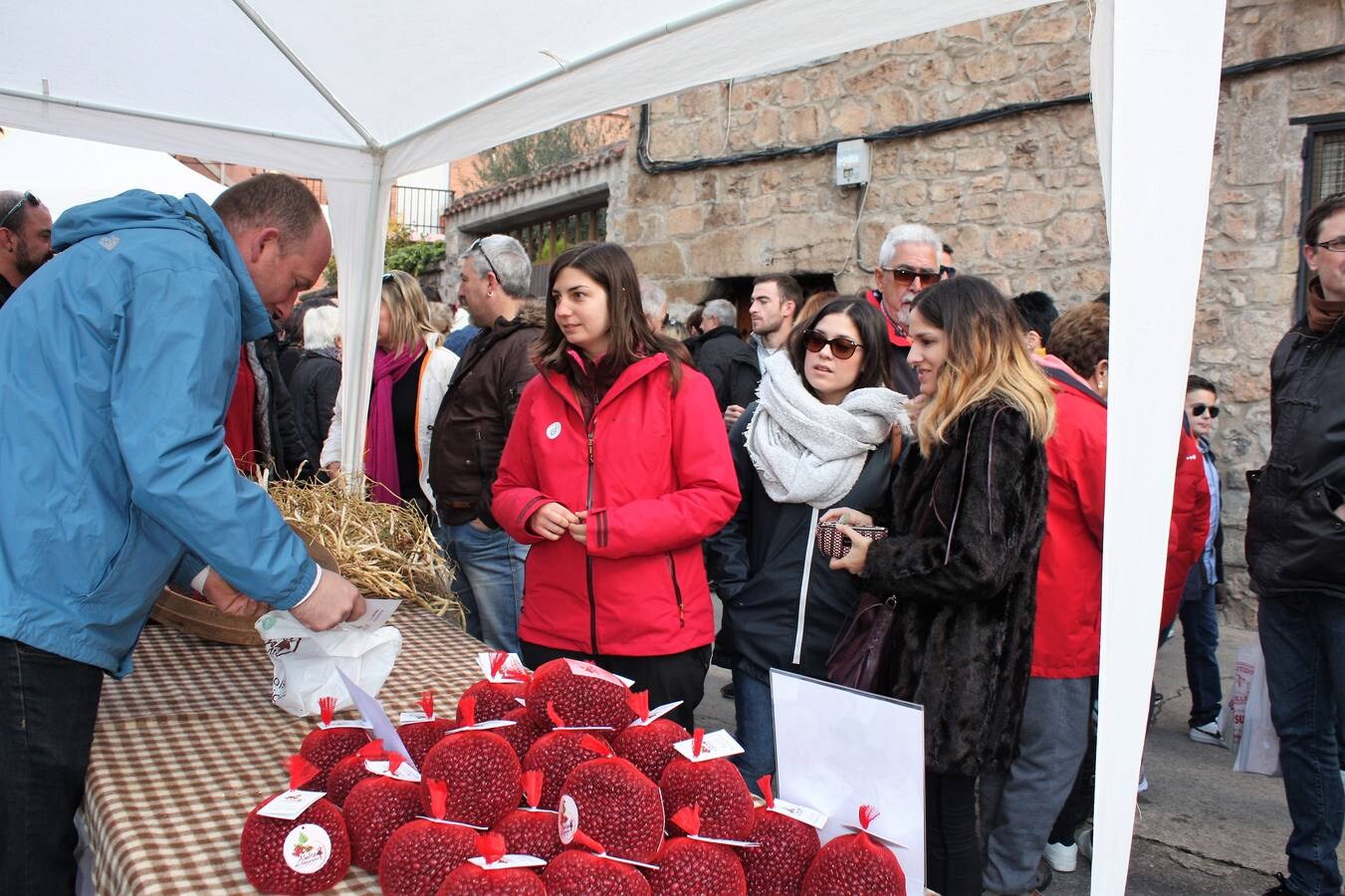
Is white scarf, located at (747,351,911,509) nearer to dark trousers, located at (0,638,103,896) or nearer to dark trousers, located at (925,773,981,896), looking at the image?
dark trousers, located at (925,773,981,896)

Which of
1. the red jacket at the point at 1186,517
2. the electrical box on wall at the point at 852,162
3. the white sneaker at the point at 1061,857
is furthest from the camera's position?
the electrical box on wall at the point at 852,162

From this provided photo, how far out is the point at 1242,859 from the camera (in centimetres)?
320

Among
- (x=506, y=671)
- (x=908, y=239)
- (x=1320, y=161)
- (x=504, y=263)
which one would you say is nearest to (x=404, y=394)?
(x=504, y=263)

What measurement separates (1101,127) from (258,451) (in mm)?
2914

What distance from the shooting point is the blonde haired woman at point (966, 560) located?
85.9 inches

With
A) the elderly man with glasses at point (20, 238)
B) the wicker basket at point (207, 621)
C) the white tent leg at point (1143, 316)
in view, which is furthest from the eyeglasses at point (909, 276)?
the elderly man with glasses at point (20, 238)

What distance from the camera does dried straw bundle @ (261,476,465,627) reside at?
2.53 m

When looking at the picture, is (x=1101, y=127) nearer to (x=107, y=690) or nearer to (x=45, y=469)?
(x=45, y=469)

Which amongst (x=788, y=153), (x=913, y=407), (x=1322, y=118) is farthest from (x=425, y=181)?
(x=913, y=407)

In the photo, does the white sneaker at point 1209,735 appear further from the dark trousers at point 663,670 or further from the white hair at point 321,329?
the white hair at point 321,329

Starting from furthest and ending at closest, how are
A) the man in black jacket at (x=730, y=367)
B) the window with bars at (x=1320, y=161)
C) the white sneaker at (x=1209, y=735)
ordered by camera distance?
the window with bars at (x=1320, y=161), the man in black jacket at (x=730, y=367), the white sneaker at (x=1209, y=735)

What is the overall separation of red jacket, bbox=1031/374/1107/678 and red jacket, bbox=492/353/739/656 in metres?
0.86

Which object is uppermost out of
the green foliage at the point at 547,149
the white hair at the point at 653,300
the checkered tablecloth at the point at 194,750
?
the green foliage at the point at 547,149

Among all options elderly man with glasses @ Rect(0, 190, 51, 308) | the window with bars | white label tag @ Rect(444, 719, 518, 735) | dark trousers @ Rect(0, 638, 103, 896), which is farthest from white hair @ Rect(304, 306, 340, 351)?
the window with bars
